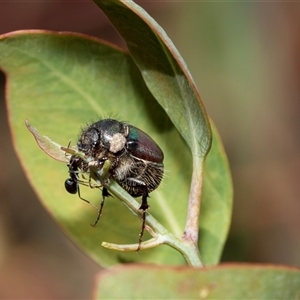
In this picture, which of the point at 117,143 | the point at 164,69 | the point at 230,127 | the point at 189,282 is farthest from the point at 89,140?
the point at 230,127

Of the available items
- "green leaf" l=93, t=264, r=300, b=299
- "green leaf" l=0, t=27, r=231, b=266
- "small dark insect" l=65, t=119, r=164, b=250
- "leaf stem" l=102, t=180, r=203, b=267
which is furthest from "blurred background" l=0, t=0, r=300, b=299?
"green leaf" l=93, t=264, r=300, b=299

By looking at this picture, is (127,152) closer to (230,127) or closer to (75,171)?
(75,171)

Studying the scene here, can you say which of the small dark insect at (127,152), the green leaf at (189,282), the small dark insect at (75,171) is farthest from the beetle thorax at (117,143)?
the green leaf at (189,282)

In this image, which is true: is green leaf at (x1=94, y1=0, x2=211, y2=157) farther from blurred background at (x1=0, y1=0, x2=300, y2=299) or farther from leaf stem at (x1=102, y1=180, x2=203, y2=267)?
blurred background at (x1=0, y1=0, x2=300, y2=299)

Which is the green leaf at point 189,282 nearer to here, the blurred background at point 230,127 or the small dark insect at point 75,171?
the small dark insect at point 75,171

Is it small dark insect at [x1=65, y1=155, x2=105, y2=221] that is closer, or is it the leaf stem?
the leaf stem

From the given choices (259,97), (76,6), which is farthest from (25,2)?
(259,97)
